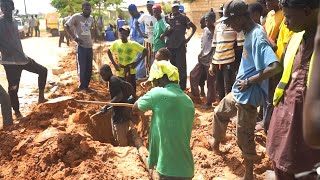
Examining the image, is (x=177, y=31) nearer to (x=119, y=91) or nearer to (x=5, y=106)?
(x=119, y=91)

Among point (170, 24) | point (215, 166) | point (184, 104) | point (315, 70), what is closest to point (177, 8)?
point (170, 24)

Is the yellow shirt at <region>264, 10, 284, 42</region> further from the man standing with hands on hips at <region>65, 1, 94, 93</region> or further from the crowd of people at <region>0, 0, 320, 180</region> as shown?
the man standing with hands on hips at <region>65, 1, 94, 93</region>

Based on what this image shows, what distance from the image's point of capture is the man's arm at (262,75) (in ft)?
9.28

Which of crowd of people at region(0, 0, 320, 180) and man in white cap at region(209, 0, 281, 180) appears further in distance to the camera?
man in white cap at region(209, 0, 281, 180)

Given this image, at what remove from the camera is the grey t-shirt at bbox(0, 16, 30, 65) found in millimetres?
5641

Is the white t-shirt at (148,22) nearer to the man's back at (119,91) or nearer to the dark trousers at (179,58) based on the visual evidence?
the dark trousers at (179,58)

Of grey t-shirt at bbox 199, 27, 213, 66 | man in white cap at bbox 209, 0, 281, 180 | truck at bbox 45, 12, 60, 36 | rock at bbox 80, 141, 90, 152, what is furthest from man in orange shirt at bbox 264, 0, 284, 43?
truck at bbox 45, 12, 60, 36

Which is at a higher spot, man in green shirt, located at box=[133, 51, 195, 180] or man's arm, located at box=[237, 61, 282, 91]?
man's arm, located at box=[237, 61, 282, 91]

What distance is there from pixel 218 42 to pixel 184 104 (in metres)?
2.27

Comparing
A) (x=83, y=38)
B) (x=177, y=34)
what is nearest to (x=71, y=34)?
(x=83, y=38)

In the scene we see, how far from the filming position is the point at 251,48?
3.13m

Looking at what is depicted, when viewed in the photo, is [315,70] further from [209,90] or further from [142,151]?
[209,90]

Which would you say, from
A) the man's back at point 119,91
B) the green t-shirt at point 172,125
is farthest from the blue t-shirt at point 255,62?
the man's back at point 119,91

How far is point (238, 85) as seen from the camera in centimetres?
329
